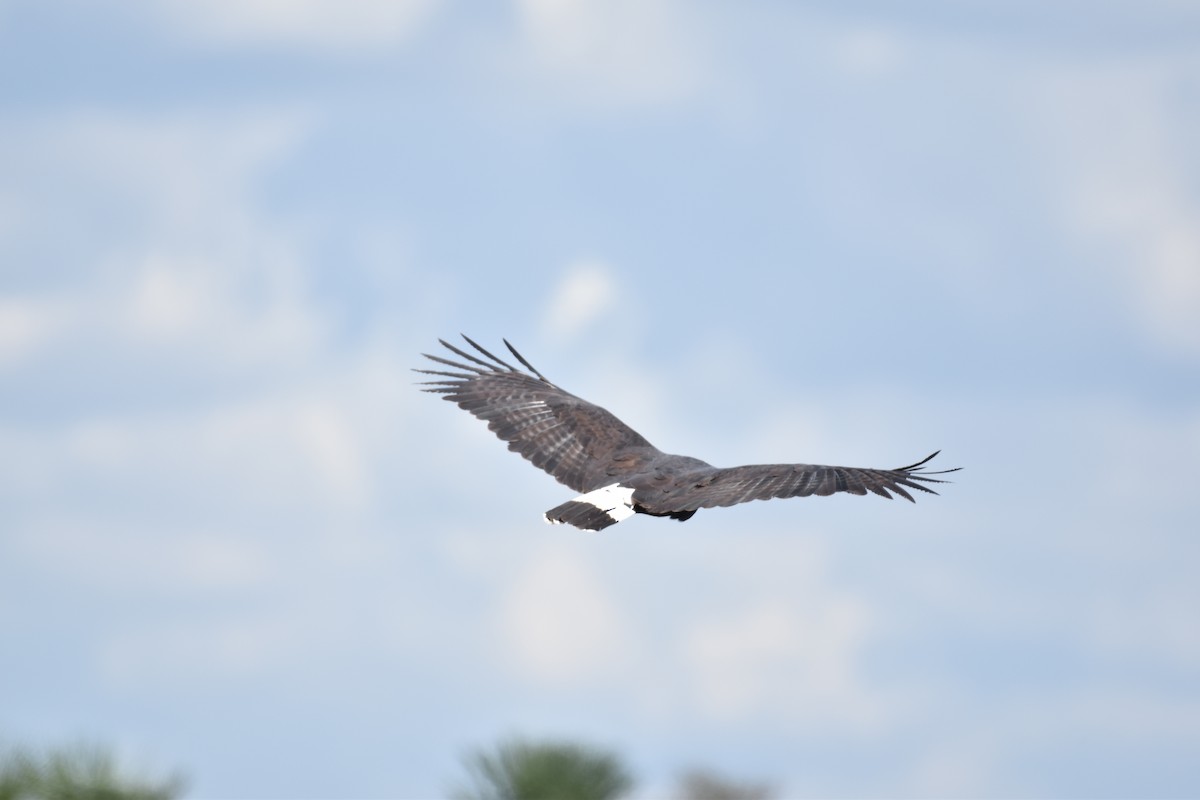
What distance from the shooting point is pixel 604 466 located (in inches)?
885

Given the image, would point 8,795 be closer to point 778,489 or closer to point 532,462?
point 778,489

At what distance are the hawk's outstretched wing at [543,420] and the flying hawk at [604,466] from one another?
0.05ft

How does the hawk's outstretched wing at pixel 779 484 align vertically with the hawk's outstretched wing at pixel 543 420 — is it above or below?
below

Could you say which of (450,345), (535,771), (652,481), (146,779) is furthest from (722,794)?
(146,779)

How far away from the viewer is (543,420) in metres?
24.2

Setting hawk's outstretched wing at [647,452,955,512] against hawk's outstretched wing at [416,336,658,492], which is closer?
hawk's outstretched wing at [647,452,955,512]

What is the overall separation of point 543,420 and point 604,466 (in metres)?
2.04

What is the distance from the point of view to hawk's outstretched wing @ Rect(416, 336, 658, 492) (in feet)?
75.5

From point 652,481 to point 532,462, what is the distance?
333 cm

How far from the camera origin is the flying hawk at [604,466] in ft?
63.2

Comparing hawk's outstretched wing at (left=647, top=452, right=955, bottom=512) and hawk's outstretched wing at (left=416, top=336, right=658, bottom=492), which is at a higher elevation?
hawk's outstretched wing at (left=416, top=336, right=658, bottom=492)

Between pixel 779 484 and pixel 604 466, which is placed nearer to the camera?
pixel 779 484

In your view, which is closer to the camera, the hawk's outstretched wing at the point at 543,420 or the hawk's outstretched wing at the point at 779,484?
the hawk's outstretched wing at the point at 779,484

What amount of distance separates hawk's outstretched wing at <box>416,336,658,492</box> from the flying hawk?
1 cm
